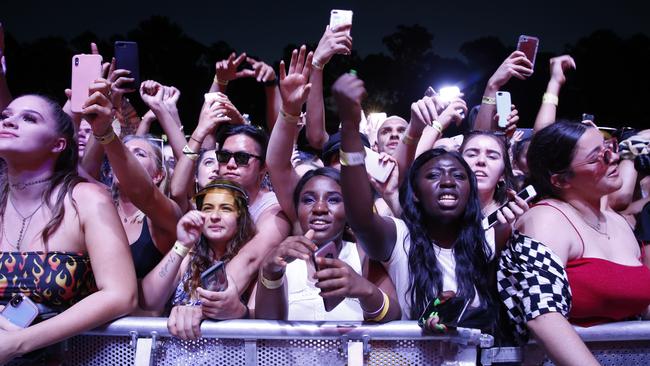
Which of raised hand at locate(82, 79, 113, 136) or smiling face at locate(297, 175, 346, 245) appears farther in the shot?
smiling face at locate(297, 175, 346, 245)

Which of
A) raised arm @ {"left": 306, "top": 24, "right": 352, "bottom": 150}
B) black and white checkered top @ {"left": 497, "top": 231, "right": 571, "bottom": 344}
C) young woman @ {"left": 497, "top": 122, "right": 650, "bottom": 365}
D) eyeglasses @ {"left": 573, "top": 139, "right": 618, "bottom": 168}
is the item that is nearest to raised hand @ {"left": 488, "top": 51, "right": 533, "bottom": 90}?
raised arm @ {"left": 306, "top": 24, "right": 352, "bottom": 150}

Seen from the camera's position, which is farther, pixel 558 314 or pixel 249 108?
pixel 249 108

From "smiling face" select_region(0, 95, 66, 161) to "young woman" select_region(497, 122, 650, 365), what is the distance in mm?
1912

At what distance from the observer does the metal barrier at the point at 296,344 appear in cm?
199

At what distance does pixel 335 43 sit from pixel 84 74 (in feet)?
4.38

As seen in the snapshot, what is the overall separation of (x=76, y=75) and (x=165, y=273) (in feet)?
3.30

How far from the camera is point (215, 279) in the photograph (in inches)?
84.4

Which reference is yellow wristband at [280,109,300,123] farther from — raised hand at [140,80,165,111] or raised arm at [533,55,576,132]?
raised arm at [533,55,576,132]

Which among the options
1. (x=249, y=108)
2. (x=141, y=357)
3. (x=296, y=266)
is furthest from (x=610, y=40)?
(x=141, y=357)

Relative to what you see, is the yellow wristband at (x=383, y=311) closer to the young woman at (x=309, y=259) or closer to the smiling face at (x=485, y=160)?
the young woman at (x=309, y=259)

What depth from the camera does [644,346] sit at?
2229mm

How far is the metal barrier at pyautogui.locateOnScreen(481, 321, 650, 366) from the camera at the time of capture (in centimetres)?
213

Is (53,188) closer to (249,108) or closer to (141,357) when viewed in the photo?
(141,357)

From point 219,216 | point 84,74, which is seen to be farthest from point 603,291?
point 84,74
